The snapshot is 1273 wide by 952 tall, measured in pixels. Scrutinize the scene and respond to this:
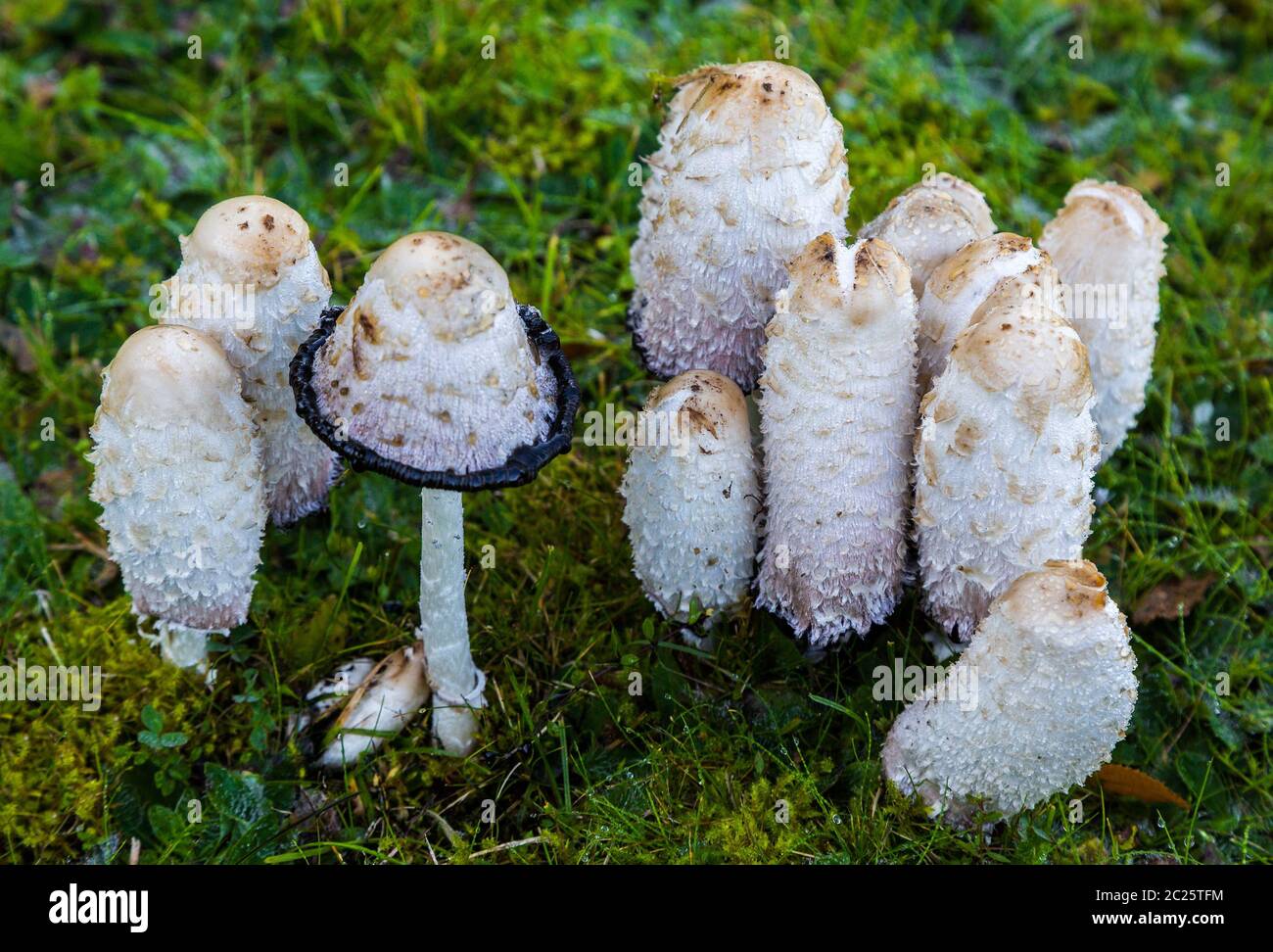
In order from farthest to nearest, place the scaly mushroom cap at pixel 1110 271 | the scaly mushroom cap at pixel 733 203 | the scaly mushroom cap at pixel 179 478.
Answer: the scaly mushroom cap at pixel 1110 271
the scaly mushroom cap at pixel 733 203
the scaly mushroom cap at pixel 179 478

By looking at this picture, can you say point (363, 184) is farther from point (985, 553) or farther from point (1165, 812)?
point (1165, 812)

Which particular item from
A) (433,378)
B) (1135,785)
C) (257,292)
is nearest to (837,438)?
(433,378)

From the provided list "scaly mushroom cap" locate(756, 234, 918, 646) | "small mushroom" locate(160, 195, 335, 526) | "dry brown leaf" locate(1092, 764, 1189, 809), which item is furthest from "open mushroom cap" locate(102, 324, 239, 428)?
"dry brown leaf" locate(1092, 764, 1189, 809)

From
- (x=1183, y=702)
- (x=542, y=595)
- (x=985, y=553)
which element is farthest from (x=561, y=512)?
(x=1183, y=702)

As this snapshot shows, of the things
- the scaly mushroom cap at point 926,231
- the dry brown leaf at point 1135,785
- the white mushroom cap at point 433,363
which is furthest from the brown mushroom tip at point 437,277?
the dry brown leaf at point 1135,785

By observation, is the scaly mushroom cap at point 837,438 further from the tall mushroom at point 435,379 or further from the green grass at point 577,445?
the tall mushroom at point 435,379
